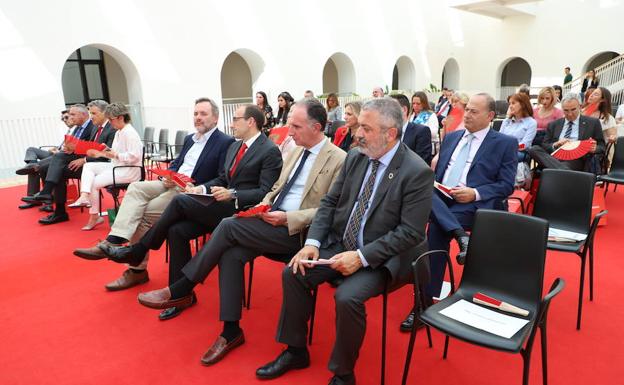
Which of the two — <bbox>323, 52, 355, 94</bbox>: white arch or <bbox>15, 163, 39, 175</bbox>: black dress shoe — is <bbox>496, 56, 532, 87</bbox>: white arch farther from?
<bbox>15, 163, 39, 175</bbox>: black dress shoe

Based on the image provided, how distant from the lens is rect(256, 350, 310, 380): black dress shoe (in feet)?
7.50

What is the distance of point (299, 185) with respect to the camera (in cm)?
295

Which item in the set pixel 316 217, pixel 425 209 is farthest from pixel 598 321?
pixel 316 217

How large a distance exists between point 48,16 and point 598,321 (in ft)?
34.0

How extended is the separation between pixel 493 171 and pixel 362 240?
1.29 metres

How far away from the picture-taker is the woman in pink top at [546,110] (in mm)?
5289

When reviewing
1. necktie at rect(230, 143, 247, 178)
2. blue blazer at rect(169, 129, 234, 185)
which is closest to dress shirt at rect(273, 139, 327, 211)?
necktie at rect(230, 143, 247, 178)

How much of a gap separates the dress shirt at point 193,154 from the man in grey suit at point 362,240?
1.64 m

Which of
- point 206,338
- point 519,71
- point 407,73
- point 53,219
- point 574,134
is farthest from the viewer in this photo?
point 519,71

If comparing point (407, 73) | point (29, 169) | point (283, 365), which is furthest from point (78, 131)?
point (407, 73)

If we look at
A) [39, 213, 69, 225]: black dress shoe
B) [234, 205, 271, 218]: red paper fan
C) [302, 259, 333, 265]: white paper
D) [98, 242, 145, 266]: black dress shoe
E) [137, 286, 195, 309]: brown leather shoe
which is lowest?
[39, 213, 69, 225]: black dress shoe

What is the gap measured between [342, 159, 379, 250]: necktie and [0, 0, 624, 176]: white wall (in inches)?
333

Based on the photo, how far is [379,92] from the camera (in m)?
8.96

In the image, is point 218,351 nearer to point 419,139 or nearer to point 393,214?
point 393,214
